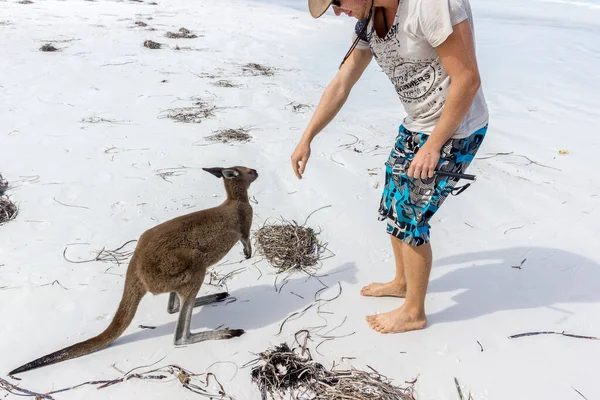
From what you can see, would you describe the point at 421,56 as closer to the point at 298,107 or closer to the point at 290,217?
the point at 290,217

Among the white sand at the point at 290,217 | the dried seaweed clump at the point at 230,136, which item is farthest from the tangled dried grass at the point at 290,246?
the dried seaweed clump at the point at 230,136

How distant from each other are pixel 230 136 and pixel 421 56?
3717 millimetres

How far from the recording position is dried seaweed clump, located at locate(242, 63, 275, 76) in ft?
28.9

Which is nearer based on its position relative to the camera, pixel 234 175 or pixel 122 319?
pixel 122 319

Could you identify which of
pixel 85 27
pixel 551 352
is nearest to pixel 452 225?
pixel 551 352

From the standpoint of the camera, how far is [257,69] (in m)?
9.08

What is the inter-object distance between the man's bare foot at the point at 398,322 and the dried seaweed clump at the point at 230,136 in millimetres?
3359

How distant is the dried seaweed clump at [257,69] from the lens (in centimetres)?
880

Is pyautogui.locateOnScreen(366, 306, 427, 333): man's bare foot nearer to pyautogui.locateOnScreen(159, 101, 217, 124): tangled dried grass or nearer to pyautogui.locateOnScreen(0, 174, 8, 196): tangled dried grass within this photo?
pyautogui.locateOnScreen(0, 174, 8, 196): tangled dried grass

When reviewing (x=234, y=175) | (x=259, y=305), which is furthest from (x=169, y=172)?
(x=259, y=305)

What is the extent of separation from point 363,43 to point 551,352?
221cm

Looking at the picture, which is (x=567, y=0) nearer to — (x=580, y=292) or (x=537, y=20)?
(x=537, y=20)

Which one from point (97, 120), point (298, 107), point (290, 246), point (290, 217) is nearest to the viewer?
point (290, 246)

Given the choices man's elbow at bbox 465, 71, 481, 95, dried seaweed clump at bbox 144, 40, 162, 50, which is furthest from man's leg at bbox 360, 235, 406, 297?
dried seaweed clump at bbox 144, 40, 162, 50
